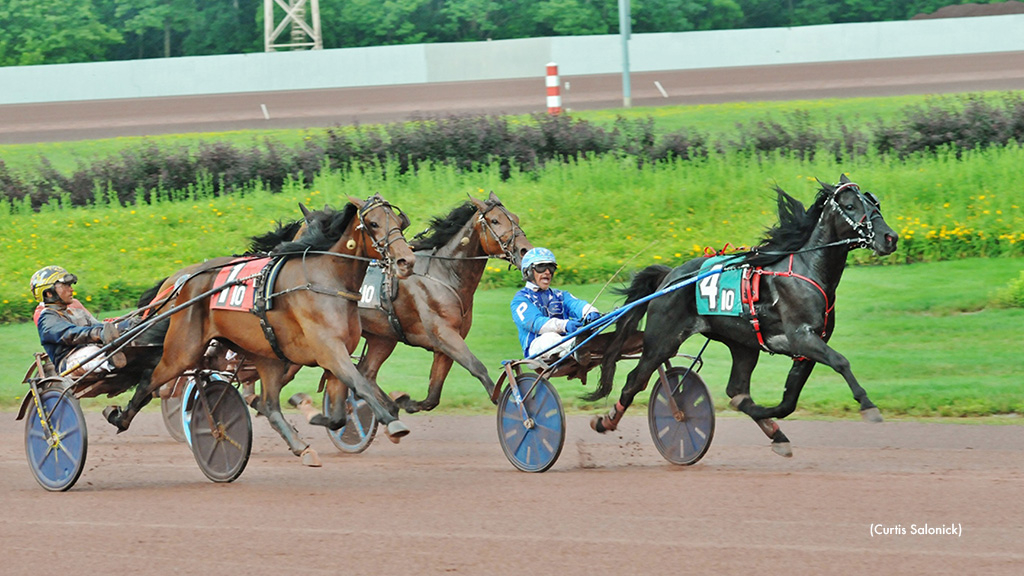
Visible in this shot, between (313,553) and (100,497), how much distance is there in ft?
7.22

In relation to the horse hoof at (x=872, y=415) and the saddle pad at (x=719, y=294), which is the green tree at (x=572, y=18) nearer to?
the saddle pad at (x=719, y=294)

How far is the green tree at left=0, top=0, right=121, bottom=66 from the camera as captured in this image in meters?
28.7

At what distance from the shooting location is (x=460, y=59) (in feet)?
80.6

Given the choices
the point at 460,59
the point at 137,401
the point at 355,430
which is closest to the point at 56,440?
the point at 137,401

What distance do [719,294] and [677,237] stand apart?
7.26 metres

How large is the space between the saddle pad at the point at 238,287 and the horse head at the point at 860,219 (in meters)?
3.33

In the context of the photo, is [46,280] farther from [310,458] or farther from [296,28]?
[296,28]

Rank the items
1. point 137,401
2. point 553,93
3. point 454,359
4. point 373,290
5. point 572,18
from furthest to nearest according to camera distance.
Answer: point 572,18 → point 553,93 → point 373,290 → point 454,359 → point 137,401

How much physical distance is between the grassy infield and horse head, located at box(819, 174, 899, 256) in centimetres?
273

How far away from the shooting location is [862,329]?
11.6m

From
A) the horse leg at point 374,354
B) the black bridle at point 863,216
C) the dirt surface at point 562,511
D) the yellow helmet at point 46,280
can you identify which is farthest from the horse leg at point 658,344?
the yellow helmet at point 46,280

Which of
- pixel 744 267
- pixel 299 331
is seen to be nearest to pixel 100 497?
pixel 299 331

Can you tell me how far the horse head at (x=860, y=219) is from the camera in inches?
277

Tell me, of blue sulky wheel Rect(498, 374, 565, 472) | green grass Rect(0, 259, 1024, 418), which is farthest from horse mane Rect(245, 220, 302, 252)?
green grass Rect(0, 259, 1024, 418)
